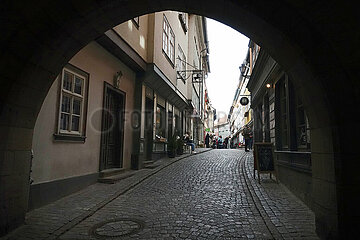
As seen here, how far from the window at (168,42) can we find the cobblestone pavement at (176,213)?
26.8ft

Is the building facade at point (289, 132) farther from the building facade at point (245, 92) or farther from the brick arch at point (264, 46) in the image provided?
the building facade at point (245, 92)

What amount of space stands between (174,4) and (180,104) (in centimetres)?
1512

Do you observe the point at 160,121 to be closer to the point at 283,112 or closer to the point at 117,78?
the point at 117,78

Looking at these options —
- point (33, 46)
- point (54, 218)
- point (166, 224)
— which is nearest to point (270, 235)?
point (166, 224)

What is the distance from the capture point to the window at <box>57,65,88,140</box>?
674cm

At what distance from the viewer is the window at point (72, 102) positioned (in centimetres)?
674

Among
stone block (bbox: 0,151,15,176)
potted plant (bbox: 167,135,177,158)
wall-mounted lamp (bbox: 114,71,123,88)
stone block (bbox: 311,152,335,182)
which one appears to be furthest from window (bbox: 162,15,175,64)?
stone block (bbox: 311,152,335,182)

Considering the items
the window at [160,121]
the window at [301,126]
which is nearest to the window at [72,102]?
the window at [301,126]

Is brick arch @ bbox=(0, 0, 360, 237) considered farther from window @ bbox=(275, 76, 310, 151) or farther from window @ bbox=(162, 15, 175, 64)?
window @ bbox=(162, 15, 175, 64)

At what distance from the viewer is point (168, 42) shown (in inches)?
575

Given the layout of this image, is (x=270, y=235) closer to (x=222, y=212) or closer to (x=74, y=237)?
(x=222, y=212)

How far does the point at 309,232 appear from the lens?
4160 mm

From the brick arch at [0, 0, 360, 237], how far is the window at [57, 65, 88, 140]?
84.5 inches

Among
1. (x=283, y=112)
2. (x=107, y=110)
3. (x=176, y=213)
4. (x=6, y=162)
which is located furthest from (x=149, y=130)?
(x=6, y=162)
